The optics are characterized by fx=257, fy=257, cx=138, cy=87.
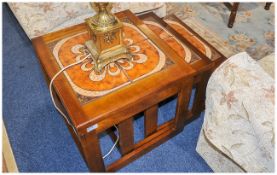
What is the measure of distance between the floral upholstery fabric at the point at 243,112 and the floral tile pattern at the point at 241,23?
1112 mm

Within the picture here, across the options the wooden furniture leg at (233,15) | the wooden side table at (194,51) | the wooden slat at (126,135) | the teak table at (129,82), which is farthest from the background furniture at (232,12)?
the wooden slat at (126,135)

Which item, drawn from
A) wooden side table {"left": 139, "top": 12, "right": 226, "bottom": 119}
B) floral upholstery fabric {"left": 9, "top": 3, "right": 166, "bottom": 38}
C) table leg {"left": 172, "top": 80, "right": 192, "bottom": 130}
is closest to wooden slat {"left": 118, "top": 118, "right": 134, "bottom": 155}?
table leg {"left": 172, "top": 80, "right": 192, "bottom": 130}

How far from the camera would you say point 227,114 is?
95 cm

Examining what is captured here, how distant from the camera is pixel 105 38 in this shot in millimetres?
1044

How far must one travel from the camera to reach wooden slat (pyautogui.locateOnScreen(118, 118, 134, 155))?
113 cm

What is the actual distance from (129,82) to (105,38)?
0.20m

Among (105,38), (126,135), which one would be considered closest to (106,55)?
(105,38)

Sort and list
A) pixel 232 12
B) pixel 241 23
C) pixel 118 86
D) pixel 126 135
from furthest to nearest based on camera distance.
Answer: pixel 241 23, pixel 232 12, pixel 126 135, pixel 118 86

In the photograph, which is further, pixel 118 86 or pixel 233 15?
pixel 233 15

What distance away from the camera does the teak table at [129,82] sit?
0.97 metres

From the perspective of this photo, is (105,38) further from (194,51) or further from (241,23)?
(241,23)

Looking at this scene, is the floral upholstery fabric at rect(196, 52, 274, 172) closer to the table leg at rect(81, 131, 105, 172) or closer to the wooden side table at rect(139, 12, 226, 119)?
the wooden side table at rect(139, 12, 226, 119)

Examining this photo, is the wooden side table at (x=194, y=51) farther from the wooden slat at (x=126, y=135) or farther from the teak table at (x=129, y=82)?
the wooden slat at (x=126, y=135)

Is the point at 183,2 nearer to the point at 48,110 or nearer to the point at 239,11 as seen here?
the point at 239,11
